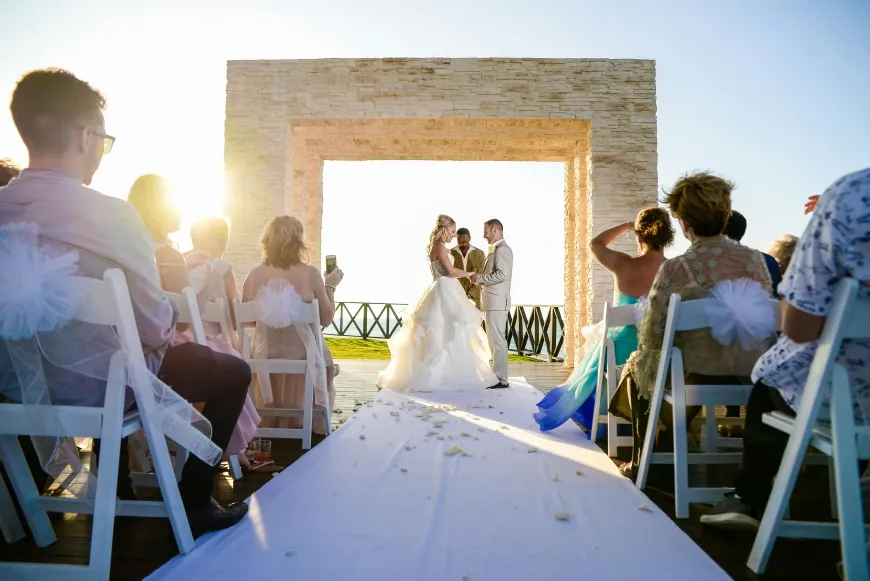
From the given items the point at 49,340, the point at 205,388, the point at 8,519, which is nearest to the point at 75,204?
the point at 49,340

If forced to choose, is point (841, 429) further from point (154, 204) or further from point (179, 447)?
point (154, 204)

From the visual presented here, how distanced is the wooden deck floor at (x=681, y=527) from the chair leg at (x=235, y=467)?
3 centimetres

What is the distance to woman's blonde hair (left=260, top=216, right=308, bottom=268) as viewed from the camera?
3758mm

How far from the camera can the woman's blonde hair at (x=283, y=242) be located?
12.3 ft

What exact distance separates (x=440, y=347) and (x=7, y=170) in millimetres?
4202

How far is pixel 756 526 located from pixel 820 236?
106cm

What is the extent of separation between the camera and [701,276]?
245 cm

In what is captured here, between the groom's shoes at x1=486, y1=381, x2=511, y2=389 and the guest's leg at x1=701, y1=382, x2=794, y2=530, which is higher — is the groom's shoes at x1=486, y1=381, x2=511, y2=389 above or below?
below

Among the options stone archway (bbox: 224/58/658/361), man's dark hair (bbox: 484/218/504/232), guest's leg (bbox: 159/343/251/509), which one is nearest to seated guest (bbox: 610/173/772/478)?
guest's leg (bbox: 159/343/251/509)

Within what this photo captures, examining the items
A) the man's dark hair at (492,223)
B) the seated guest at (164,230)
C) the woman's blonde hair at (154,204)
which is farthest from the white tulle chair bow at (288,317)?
the man's dark hair at (492,223)

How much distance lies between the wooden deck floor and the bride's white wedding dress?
3.22 meters

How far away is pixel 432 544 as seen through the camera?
1.95 meters

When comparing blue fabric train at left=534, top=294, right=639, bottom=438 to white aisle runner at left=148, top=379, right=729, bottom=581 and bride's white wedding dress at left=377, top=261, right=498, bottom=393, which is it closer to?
white aisle runner at left=148, top=379, right=729, bottom=581

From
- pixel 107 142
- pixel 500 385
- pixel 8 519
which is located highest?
pixel 107 142
